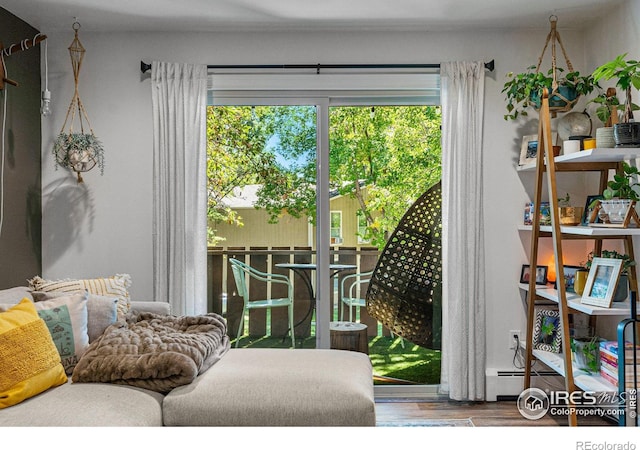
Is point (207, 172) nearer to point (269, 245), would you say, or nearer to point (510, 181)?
point (269, 245)

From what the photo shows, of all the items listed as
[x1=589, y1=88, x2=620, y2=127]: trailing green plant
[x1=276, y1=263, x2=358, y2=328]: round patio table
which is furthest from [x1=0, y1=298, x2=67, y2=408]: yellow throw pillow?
[x1=589, y1=88, x2=620, y2=127]: trailing green plant

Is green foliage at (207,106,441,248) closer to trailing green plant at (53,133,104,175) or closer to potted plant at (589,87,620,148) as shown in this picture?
trailing green plant at (53,133,104,175)

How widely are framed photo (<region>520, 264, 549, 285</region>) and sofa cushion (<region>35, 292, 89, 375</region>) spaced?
264 cm

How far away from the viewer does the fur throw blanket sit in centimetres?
238

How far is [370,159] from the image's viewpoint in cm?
390

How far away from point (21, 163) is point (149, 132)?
80cm

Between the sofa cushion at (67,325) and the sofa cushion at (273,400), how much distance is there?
1.82 feet

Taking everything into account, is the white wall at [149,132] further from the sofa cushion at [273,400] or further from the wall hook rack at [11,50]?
the sofa cushion at [273,400]

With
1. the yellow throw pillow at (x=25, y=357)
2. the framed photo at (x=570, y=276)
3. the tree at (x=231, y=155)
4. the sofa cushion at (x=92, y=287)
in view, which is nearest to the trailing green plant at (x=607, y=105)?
the framed photo at (x=570, y=276)

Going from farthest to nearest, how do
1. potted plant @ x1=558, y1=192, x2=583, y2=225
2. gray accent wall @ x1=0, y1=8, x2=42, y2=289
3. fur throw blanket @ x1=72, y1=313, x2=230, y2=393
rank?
1. gray accent wall @ x1=0, y1=8, x2=42, y2=289
2. potted plant @ x1=558, y1=192, x2=583, y2=225
3. fur throw blanket @ x1=72, y1=313, x2=230, y2=393

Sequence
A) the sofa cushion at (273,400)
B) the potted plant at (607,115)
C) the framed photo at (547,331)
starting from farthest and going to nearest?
1. the framed photo at (547,331)
2. the potted plant at (607,115)
3. the sofa cushion at (273,400)

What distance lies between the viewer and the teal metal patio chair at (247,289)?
12.7 feet
